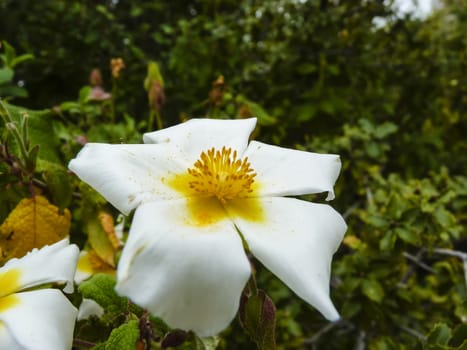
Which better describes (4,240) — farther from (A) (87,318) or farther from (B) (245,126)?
(B) (245,126)

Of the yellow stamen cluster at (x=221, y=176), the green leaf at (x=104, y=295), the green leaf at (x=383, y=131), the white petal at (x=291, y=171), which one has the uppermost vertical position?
the yellow stamen cluster at (x=221, y=176)

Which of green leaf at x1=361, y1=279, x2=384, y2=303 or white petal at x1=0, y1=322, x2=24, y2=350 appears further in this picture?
green leaf at x1=361, y1=279, x2=384, y2=303

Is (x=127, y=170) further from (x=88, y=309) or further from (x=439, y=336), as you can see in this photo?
(x=439, y=336)

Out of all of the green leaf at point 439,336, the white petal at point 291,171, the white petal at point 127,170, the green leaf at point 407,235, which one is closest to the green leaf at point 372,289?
the green leaf at point 407,235

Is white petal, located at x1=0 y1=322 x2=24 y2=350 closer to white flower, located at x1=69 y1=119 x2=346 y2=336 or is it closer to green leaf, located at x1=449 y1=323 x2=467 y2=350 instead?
white flower, located at x1=69 y1=119 x2=346 y2=336

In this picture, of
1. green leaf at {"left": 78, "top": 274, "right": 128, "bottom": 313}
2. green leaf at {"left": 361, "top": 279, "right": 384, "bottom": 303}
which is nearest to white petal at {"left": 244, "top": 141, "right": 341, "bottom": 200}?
green leaf at {"left": 78, "top": 274, "right": 128, "bottom": 313}

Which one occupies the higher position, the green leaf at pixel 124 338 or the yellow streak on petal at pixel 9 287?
the yellow streak on petal at pixel 9 287

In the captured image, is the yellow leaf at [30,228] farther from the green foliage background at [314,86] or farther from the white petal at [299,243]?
the green foliage background at [314,86]
